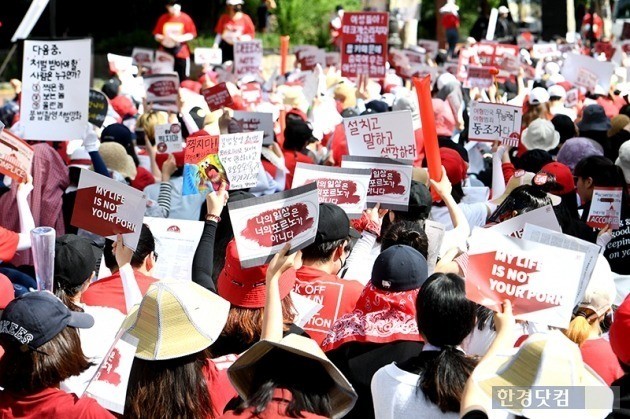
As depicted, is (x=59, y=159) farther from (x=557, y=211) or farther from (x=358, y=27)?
(x=358, y=27)

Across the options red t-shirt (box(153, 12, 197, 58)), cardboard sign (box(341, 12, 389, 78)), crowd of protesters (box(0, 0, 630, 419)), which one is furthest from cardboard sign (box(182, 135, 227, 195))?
red t-shirt (box(153, 12, 197, 58))

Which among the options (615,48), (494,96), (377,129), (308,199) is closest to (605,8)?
(615,48)

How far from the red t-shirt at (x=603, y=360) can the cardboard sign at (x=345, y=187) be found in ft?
7.10

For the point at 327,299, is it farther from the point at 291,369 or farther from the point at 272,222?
the point at 291,369

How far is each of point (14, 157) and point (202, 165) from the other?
112 cm

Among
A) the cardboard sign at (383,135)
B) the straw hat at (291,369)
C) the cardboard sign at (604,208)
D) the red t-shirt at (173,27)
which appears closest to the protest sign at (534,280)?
the straw hat at (291,369)

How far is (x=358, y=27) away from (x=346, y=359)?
29.5 ft

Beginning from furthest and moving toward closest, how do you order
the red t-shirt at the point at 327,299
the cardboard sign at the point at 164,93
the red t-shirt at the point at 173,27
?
the red t-shirt at the point at 173,27
the cardboard sign at the point at 164,93
the red t-shirt at the point at 327,299

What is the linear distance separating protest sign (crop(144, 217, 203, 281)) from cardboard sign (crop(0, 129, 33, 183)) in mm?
1056

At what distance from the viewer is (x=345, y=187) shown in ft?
20.2

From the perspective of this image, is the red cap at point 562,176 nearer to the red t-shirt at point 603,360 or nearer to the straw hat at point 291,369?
the red t-shirt at point 603,360

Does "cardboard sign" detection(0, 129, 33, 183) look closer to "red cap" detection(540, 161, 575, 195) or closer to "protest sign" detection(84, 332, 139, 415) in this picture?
"protest sign" detection(84, 332, 139, 415)

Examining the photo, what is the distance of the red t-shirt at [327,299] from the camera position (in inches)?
189

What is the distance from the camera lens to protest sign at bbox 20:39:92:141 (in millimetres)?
8094
